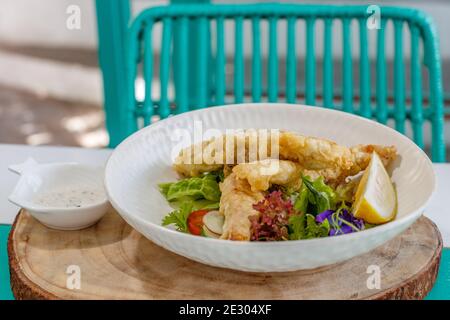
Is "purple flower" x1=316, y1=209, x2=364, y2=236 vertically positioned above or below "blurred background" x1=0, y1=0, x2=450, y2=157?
above

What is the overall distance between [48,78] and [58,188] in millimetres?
3139

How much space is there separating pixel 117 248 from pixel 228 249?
0.89ft

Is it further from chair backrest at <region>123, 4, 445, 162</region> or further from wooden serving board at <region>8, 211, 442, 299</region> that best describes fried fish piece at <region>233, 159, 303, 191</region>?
chair backrest at <region>123, 4, 445, 162</region>

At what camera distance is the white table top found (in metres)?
1.32

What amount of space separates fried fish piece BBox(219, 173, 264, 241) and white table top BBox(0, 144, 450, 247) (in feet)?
1.25

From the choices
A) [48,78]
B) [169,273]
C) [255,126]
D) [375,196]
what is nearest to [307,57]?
[255,126]

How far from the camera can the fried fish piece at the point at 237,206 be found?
0.98m

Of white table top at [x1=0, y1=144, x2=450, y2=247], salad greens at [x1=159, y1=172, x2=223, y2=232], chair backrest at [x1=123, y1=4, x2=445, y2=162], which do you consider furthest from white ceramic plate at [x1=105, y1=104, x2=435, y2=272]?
chair backrest at [x1=123, y1=4, x2=445, y2=162]

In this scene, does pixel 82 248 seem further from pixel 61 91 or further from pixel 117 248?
pixel 61 91

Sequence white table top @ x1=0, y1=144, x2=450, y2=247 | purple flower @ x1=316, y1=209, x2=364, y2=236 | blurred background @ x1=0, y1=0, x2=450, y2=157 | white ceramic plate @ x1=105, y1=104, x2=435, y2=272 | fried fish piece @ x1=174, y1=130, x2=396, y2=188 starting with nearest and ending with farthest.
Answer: white ceramic plate @ x1=105, y1=104, x2=435, y2=272
purple flower @ x1=316, y1=209, x2=364, y2=236
fried fish piece @ x1=174, y1=130, x2=396, y2=188
white table top @ x1=0, y1=144, x2=450, y2=247
blurred background @ x1=0, y1=0, x2=450, y2=157

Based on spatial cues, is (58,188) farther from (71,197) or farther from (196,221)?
(196,221)

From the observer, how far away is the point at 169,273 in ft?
3.43

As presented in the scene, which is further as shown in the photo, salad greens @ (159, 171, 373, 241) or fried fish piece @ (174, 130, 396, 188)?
fried fish piece @ (174, 130, 396, 188)
